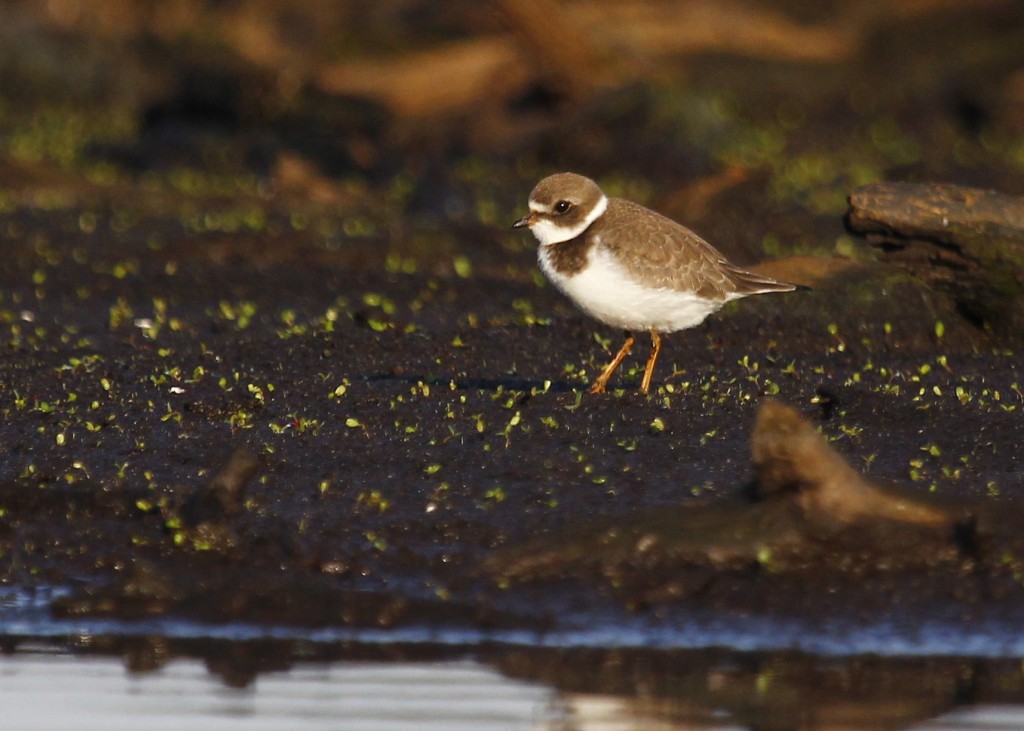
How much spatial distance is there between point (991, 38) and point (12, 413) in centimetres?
2011

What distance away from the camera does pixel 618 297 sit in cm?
1077

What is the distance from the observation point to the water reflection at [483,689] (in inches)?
275

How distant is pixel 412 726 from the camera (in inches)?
272

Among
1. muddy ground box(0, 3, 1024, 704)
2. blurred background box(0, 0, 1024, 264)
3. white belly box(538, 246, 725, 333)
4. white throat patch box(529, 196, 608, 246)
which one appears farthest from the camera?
blurred background box(0, 0, 1024, 264)

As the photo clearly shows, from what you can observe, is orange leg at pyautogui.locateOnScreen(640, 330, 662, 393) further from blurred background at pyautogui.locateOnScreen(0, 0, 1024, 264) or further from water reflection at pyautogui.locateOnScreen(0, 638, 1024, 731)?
blurred background at pyautogui.locateOnScreen(0, 0, 1024, 264)

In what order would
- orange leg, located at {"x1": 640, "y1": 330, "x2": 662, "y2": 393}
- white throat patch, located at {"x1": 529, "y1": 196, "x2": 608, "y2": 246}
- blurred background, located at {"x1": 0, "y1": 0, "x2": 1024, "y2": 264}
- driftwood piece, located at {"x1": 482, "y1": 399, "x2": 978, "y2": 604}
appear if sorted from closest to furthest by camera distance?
driftwood piece, located at {"x1": 482, "y1": 399, "x2": 978, "y2": 604}
white throat patch, located at {"x1": 529, "y1": 196, "x2": 608, "y2": 246}
orange leg, located at {"x1": 640, "y1": 330, "x2": 662, "y2": 393}
blurred background, located at {"x1": 0, "y1": 0, "x2": 1024, "y2": 264}

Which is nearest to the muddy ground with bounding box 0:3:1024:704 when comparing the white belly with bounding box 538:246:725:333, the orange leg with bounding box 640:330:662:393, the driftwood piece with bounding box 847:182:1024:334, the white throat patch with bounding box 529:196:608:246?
the orange leg with bounding box 640:330:662:393

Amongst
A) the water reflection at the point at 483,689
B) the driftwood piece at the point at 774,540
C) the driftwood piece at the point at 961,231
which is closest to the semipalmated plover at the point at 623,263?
the driftwood piece at the point at 961,231

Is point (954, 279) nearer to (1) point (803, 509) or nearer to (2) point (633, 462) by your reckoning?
(2) point (633, 462)

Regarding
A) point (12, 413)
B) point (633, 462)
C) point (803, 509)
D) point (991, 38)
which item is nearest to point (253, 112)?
point (991, 38)

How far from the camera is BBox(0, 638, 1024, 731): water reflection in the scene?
275 inches

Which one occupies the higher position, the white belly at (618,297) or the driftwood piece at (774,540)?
the white belly at (618,297)

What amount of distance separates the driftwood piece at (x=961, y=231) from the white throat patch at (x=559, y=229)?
104 inches

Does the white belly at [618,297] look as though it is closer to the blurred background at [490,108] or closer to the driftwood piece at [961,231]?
the driftwood piece at [961,231]
